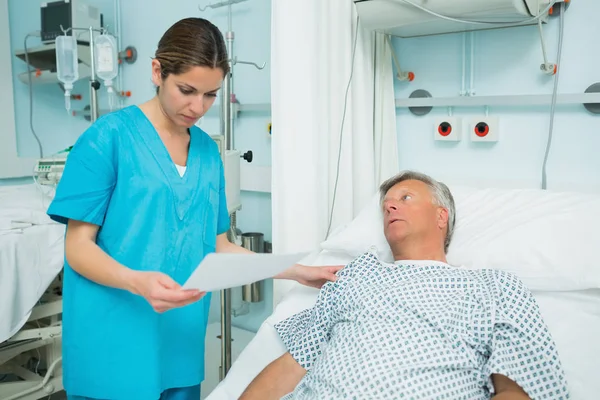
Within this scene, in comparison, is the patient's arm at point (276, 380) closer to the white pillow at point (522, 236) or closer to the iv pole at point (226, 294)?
the white pillow at point (522, 236)

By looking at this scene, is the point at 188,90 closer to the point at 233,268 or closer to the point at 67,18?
the point at 233,268

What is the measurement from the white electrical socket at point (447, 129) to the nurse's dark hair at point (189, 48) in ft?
3.32

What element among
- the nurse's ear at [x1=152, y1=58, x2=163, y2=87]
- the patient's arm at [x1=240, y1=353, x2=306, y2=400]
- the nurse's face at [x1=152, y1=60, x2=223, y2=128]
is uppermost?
the nurse's ear at [x1=152, y1=58, x2=163, y2=87]

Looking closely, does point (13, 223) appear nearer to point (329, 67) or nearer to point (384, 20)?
point (329, 67)

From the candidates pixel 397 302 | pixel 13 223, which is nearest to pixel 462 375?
pixel 397 302

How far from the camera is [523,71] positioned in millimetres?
1804

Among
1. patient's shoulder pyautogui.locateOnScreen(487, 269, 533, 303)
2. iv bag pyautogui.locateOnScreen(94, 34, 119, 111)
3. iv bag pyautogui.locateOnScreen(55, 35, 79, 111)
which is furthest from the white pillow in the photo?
iv bag pyautogui.locateOnScreen(55, 35, 79, 111)

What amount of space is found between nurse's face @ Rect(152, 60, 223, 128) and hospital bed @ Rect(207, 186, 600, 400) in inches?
25.6

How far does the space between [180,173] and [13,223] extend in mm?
1109

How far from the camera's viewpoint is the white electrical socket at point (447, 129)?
1930 millimetres

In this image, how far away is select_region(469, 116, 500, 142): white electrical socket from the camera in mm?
1854

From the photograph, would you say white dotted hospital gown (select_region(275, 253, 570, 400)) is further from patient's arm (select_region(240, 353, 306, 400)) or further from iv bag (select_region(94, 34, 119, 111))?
iv bag (select_region(94, 34, 119, 111))

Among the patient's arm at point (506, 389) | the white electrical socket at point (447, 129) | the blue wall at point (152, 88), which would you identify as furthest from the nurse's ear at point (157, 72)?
the blue wall at point (152, 88)

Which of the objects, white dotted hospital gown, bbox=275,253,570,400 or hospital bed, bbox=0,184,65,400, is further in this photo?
hospital bed, bbox=0,184,65,400
